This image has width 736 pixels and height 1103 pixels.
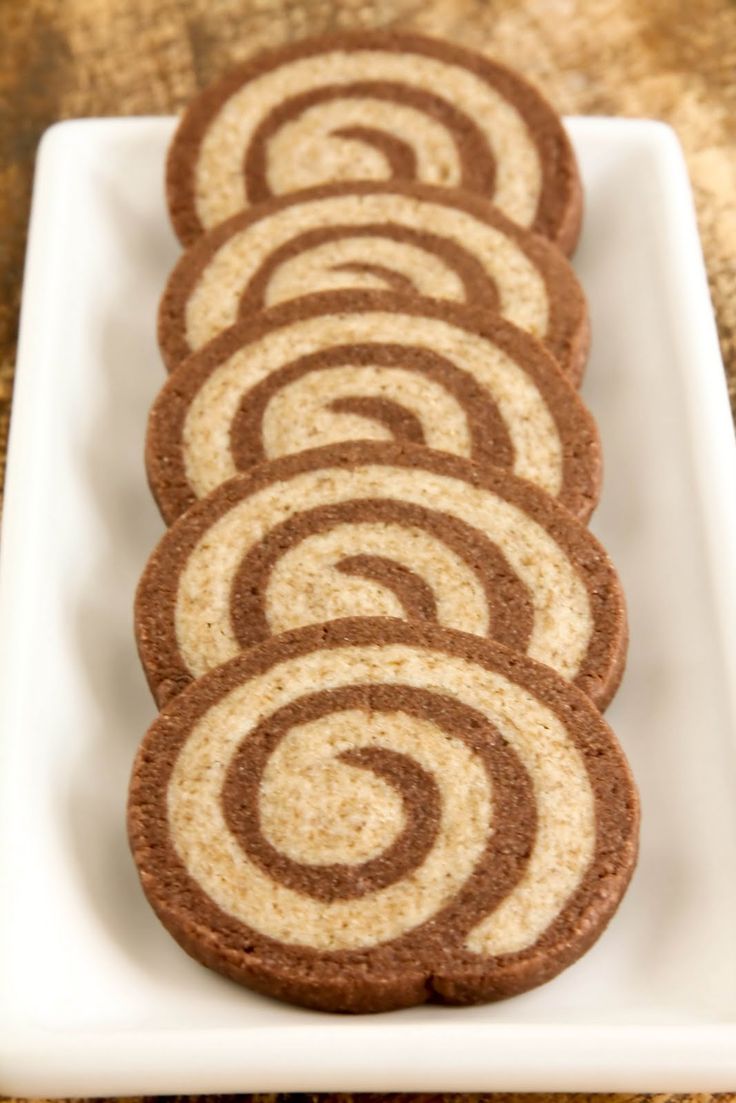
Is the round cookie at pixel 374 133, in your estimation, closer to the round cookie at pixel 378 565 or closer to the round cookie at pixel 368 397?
the round cookie at pixel 368 397

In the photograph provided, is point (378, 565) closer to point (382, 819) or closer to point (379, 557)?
point (379, 557)

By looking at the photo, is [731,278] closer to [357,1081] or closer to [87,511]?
[87,511]

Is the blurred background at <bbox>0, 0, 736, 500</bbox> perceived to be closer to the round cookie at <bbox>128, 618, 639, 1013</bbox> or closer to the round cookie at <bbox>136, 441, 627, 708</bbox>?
the round cookie at <bbox>136, 441, 627, 708</bbox>

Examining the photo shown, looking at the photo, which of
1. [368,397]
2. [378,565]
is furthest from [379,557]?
[368,397]

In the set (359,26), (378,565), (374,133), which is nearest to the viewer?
(378,565)

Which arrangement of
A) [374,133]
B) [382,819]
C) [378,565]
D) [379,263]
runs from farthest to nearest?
[374,133]
[379,263]
[378,565]
[382,819]

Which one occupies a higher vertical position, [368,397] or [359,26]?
[359,26]

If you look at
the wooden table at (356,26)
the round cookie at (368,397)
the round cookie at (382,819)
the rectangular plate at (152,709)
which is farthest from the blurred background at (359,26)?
the round cookie at (382,819)
